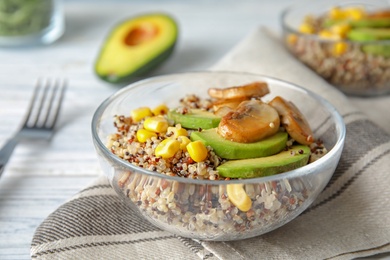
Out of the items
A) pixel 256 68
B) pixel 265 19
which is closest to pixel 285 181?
pixel 256 68

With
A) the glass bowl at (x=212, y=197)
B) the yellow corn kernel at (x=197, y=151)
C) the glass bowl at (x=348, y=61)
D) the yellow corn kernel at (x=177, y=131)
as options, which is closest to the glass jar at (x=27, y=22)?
the glass bowl at (x=348, y=61)

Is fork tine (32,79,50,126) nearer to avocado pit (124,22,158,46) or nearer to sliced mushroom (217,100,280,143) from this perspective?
avocado pit (124,22,158,46)

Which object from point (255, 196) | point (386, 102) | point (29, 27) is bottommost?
point (29, 27)

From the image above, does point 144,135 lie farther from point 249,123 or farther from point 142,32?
point 142,32

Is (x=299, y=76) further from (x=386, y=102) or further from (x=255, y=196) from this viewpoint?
(x=255, y=196)

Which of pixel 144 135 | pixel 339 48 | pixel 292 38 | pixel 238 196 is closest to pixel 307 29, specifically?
pixel 292 38

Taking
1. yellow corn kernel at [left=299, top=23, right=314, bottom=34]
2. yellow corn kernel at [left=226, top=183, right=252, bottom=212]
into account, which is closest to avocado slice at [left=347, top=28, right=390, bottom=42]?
yellow corn kernel at [left=299, top=23, right=314, bottom=34]

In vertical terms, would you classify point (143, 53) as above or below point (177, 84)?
below
